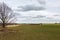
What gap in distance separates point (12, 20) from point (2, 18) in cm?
460

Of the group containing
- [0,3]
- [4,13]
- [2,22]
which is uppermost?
[0,3]

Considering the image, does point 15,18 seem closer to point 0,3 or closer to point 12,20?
point 12,20

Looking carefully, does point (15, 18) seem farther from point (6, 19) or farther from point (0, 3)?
point (0, 3)

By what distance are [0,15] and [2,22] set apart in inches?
110

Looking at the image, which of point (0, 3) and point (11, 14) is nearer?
point (0, 3)

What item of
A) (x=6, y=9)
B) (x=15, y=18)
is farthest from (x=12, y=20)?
(x=6, y=9)

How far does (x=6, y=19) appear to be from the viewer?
54781mm

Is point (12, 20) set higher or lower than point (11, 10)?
lower

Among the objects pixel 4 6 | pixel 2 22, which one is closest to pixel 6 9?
pixel 4 6

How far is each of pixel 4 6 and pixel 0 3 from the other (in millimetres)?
2061

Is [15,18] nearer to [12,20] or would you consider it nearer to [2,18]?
[12,20]

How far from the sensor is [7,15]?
55.9 metres

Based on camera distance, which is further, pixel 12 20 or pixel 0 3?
pixel 12 20

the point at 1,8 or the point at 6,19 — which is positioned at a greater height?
the point at 1,8
